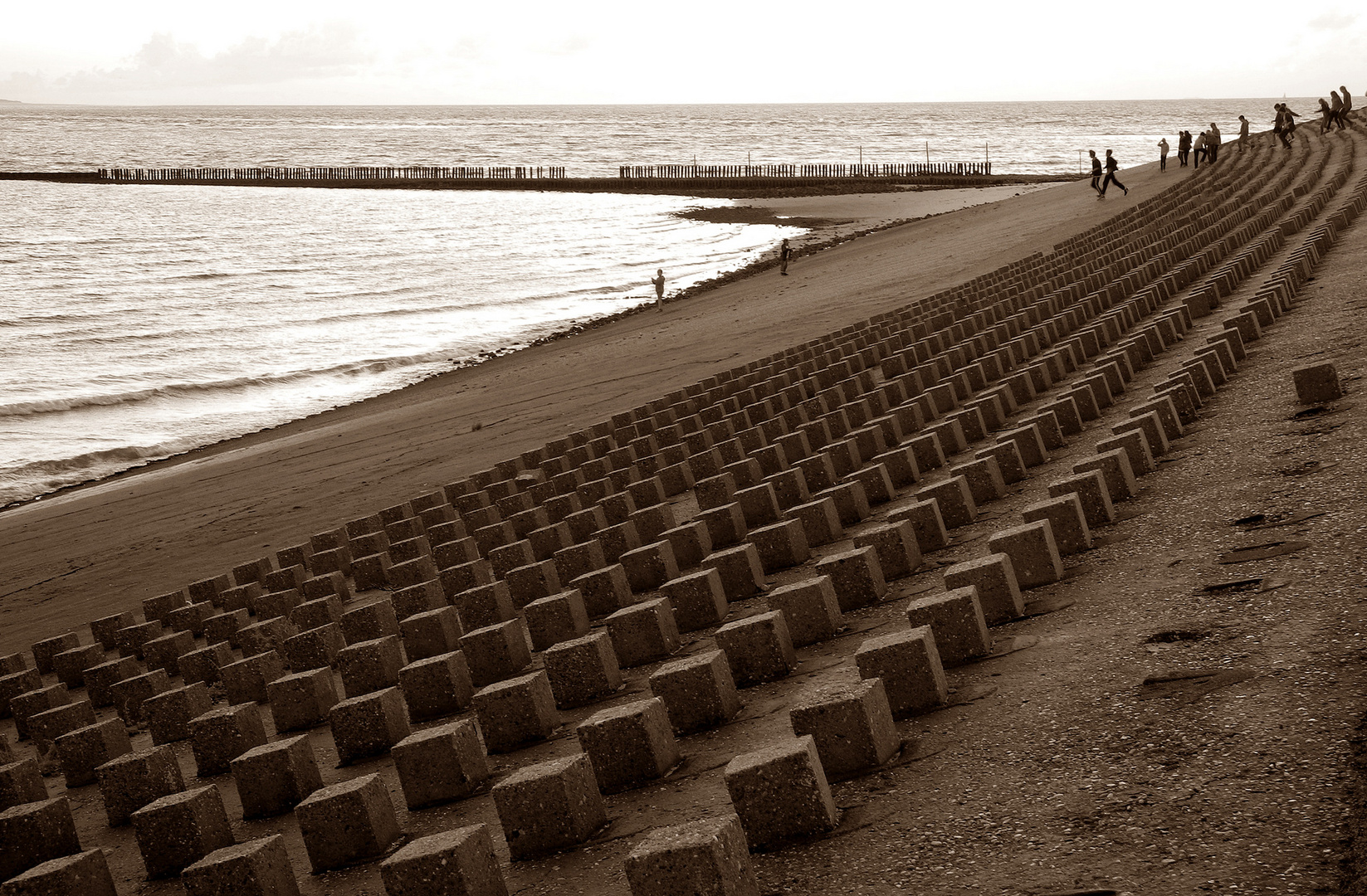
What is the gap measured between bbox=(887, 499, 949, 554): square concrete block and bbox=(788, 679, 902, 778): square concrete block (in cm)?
272

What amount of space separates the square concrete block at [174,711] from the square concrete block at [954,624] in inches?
196

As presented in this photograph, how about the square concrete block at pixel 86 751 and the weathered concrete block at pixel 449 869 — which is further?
the square concrete block at pixel 86 751

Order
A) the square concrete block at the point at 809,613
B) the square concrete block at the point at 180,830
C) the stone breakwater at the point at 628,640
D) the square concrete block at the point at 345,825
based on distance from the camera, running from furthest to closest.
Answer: the square concrete block at the point at 809,613, the square concrete block at the point at 180,830, the square concrete block at the point at 345,825, the stone breakwater at the point at 628,640

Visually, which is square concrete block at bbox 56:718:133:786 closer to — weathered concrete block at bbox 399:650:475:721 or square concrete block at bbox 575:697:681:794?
weathered concrete block at bbox 399:650:475:721


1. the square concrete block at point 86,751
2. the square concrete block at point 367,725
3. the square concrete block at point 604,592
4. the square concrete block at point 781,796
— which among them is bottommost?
the square concrete block at point 86,751

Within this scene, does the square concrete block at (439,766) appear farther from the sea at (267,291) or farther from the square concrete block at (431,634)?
the sea at (267,291)

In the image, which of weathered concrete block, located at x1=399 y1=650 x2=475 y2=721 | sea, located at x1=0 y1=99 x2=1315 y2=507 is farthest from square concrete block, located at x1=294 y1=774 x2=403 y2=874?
sea, located at x1=0 y1=99 x2=1315 y2=507

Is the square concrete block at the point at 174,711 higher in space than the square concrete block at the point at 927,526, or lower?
lower

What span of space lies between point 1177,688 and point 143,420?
30366 millimetres

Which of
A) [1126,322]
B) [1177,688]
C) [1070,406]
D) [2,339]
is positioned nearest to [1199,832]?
[1177,688]

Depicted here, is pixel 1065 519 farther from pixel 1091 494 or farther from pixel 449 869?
pixel 449 869

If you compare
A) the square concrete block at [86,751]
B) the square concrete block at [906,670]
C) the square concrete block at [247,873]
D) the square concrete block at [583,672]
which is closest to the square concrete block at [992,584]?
the square concrete block at [906,670]

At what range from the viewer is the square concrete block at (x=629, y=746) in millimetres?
5066

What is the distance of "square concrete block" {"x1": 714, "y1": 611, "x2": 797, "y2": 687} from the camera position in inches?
232
